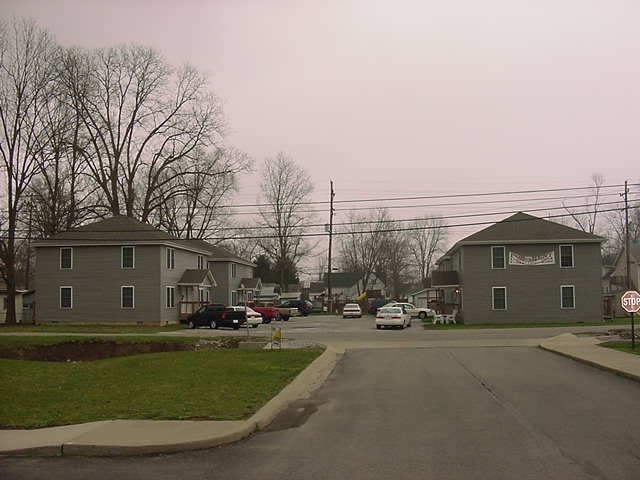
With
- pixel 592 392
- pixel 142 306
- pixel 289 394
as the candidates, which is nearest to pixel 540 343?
pixel 592 392

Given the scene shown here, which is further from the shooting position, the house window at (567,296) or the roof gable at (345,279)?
the roof gable at (345,279)

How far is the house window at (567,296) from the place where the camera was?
159 ft

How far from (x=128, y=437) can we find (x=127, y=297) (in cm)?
4099

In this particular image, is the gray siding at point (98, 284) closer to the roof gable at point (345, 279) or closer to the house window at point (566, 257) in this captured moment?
the house window at point (566, 257)

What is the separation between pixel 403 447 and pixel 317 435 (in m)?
1.61

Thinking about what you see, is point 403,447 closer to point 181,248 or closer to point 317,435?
point 317,435

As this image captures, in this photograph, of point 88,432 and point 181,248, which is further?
point 181,248

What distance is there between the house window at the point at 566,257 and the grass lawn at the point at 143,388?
101 feet

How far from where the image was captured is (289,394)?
14.7 metres

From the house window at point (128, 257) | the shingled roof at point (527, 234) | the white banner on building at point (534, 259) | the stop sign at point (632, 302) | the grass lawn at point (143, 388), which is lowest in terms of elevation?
the grass lawn at point (143, 388)

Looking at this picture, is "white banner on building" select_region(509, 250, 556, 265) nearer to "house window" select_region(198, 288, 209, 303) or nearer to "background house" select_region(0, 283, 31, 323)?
"house window" select_region(198, 288, 209, 303)

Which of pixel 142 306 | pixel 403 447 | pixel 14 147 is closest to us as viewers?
pixel 403 447

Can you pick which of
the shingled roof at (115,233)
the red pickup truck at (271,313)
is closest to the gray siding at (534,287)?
the red pickup truck at (271,313)

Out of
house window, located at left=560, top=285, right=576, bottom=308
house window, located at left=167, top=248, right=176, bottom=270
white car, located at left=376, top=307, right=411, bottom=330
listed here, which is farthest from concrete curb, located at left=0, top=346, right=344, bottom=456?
house window, located at left=560, top=285, right=576, bottom=308
